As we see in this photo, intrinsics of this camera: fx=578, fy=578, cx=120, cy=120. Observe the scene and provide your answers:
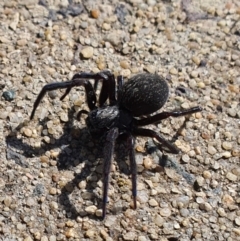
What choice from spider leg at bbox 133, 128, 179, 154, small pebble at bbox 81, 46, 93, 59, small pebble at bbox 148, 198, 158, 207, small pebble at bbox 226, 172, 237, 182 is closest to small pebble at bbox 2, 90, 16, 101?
small pebble at bbox 81, 46, 93, 59

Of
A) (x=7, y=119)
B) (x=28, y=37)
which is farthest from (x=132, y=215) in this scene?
→ (x=28, y=37)

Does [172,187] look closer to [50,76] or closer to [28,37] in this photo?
[50,76]

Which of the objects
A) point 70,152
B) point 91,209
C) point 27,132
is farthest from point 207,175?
point 27,132

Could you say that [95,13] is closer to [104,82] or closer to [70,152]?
[104,82]

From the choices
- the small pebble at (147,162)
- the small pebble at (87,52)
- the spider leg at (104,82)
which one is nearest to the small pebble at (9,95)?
the spider leg at (104,82)

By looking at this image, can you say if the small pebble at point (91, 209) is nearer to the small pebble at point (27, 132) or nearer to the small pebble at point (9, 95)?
the small pebble at point (27, 132)

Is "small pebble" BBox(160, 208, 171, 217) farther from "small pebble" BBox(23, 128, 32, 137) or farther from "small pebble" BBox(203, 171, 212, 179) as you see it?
"small pebble" BBox(23, 128, 32, 137)
